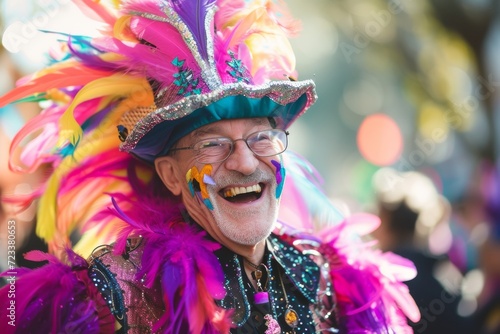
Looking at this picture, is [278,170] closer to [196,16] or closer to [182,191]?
[182,191]

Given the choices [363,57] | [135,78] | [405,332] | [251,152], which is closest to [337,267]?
[405,332]

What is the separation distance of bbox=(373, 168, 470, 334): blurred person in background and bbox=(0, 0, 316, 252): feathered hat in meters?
1.55

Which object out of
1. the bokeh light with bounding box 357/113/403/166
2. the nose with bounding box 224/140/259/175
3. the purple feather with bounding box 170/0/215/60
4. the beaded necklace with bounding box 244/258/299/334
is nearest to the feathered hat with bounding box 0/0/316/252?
the purple feather with bounding box 170/0/215/60

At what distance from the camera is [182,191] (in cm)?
282

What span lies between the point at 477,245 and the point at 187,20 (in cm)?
283

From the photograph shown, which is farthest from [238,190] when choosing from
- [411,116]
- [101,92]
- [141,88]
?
[411,116]

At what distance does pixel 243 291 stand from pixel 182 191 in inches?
19.8

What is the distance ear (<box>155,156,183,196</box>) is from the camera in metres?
2.83

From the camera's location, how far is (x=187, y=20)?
8.90ft

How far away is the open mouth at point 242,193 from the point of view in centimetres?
266

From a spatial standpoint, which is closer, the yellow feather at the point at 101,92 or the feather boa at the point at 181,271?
the feather boa at the point at 181,271

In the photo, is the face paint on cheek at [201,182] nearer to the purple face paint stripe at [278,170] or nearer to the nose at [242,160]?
the nose at [242,160]

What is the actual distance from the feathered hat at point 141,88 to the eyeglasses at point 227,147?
8cm

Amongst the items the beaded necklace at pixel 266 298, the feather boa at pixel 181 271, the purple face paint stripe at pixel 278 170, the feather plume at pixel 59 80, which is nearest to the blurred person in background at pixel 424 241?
the beaded necklace at pixel 266 298
